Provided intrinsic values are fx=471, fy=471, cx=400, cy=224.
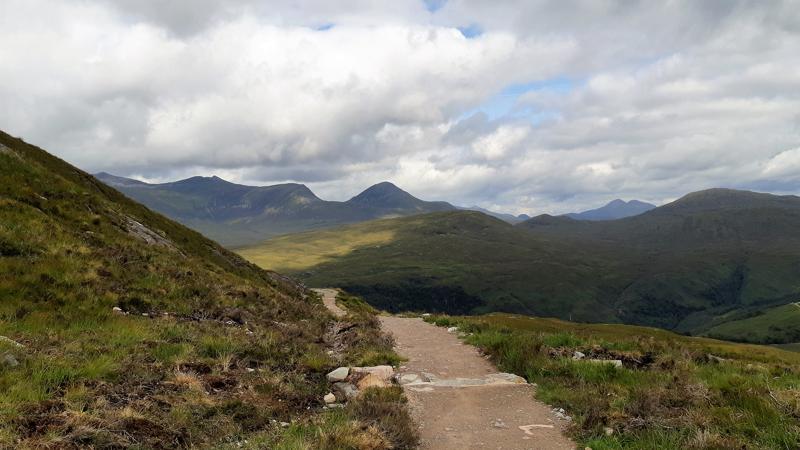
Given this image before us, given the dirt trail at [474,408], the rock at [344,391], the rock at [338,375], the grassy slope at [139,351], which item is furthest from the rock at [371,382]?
the grassy slope at [139,351]

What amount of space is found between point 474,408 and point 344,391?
11.0 ft

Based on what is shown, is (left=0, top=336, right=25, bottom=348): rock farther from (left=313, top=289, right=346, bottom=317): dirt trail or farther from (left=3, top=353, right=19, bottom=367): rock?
(left=313, top=289, right=346, bottom=317): dirt trail

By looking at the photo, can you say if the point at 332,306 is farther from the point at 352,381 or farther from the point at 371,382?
the point at 371,382

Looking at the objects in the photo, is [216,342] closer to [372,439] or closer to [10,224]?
[372,439]

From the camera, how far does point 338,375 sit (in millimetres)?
12953

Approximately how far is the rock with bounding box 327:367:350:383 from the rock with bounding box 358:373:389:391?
0.56 meters

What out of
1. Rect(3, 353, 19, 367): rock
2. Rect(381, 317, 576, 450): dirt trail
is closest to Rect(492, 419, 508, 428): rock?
Rect(381, 317, 576, 450): dirt trail

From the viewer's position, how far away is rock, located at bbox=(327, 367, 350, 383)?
Result: 1285cm

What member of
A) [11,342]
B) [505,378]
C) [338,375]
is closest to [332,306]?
[505,378]

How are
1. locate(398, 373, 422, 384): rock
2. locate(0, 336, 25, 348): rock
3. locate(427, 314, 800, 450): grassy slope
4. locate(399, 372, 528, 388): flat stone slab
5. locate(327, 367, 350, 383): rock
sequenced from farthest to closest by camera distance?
locate(398, 373, 422, 384): rock, locate(399, 372, 528, 388): flat stone slab, locate(327, 367, 350, 383): rock, locate(0, 336, 25, 348): rock, locate(427, 314, 800, 450): grassy slope

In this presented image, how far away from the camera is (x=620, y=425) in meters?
10.0

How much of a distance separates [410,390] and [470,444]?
3827mm

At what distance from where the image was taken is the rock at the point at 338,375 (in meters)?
12.9

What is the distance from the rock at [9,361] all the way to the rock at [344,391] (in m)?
6.78
